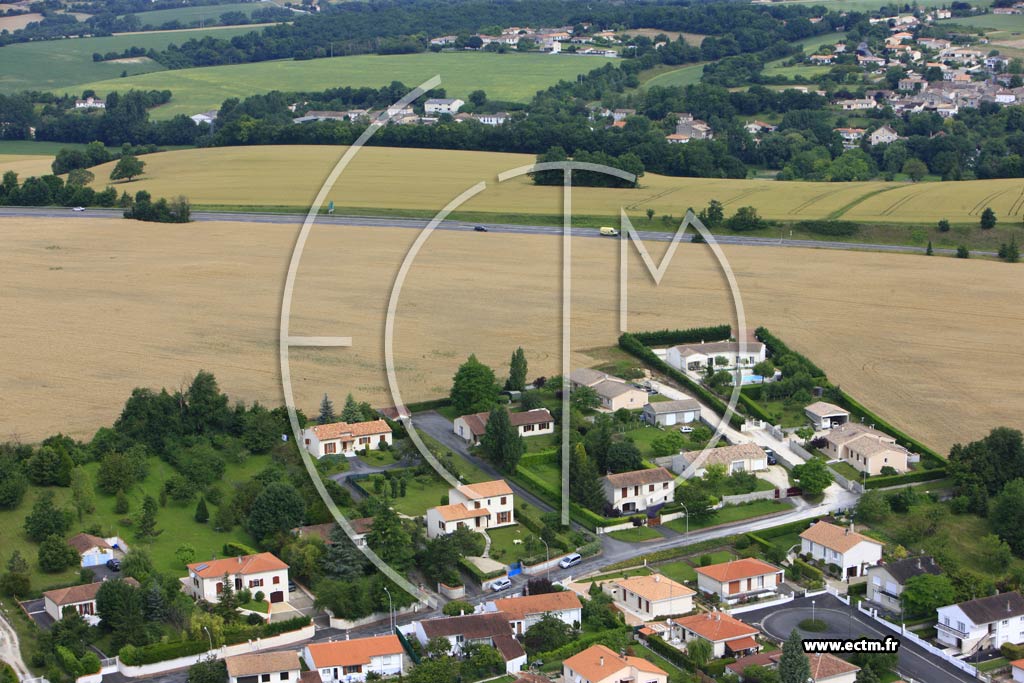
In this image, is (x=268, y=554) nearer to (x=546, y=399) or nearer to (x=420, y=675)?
(x=420, y=675)

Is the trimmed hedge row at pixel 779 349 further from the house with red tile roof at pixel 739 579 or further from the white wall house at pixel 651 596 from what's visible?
the white wall house at pixel 651 596

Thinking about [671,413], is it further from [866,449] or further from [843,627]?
[843,627]


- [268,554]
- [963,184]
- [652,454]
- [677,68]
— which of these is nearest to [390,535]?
[268,554]

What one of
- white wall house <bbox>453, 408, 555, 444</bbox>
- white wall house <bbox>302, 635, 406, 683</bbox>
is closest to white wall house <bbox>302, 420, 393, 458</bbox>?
white wall house <bbox>453, 408, 555, 444</bbox>

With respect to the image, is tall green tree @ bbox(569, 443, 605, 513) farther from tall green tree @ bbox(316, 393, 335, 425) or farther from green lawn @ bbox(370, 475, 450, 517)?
tall green tree @ bbox(316, 393, 335, 425)

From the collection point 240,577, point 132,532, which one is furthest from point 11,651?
point 132,532

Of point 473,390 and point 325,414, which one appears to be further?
point 473,390
